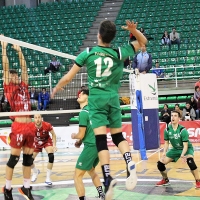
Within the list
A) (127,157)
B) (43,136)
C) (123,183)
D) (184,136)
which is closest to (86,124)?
(127,157)

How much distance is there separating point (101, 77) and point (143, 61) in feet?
26.9

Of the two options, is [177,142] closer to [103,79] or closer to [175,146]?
[175,146]

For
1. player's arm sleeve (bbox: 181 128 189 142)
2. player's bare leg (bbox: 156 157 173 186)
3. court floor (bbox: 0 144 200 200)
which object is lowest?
court floor (bbox: 0 144 200 200)

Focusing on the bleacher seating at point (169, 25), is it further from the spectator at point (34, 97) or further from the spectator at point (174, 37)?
the spectator at point (34, 97)

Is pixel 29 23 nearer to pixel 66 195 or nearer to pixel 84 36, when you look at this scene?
pixel 84 36

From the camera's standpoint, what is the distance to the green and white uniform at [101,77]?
15.5 ft

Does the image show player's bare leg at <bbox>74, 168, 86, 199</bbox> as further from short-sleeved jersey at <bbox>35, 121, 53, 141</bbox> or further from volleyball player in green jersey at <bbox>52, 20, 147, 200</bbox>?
short-sleeved jersey at <bbox>35, 121, 53, 141</bbox>

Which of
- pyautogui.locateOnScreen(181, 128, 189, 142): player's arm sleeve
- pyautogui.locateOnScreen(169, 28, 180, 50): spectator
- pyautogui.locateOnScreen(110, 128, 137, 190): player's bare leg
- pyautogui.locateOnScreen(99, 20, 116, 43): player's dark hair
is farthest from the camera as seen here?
pyautogui.locateOnScreen(169, 28, 180, 50): spectator

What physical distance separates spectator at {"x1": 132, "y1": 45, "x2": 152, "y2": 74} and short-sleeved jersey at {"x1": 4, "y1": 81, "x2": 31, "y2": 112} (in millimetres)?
6262

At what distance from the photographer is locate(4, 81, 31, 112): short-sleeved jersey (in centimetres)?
667

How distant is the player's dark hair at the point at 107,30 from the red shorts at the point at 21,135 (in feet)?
8.32

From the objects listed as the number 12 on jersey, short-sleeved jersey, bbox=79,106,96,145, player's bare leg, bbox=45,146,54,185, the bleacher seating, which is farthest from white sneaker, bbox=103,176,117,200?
the bleacher seating

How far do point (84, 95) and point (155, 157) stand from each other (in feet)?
23.4

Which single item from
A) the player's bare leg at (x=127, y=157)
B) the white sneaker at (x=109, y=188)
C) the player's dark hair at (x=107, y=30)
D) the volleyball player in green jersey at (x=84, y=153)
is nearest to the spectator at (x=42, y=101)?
the volleyball player in green jersey at (x=84, y=153)
